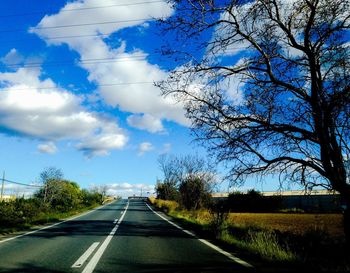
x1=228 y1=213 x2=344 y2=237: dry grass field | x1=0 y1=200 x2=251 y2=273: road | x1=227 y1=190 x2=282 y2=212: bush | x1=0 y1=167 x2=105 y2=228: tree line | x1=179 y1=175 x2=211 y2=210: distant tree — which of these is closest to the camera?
x1=0 y1=200 x2=251 y2=273: road

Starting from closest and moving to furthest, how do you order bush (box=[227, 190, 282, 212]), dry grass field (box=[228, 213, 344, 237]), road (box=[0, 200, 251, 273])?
road (box=[0, 200, 251, 273]), dry grass field (box=[228, 213, 344, 237]), bush (box=[227, 190, 282, 212])

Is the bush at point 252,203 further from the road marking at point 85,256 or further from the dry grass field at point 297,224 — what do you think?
the road marking at point 85,256

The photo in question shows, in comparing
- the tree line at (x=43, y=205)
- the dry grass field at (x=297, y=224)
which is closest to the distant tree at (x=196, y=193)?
the dry grass field at (x=297, y=224)

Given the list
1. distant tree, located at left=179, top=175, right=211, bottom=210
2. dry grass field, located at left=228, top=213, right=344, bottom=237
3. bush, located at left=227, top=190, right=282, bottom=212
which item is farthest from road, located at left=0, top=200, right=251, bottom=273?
bush, located at left=227, top=190, right=282, bottom=212

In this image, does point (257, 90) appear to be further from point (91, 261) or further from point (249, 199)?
point (249, 199)

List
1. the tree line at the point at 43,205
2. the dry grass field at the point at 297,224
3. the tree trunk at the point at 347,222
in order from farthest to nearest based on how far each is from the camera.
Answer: the tree line at the point at 43,205 → the dry grass field at the point at 297,224 → the tree trunk at the point at 347,222

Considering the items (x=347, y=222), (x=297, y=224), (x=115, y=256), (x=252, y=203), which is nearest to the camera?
(x=115, y=256)

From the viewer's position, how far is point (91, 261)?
392 inches

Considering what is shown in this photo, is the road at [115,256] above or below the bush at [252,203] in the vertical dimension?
below

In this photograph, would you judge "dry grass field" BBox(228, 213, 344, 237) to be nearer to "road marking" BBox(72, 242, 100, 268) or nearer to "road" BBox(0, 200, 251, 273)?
"road" BBox(0, 200, 251, 273)

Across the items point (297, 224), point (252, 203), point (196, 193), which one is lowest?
point (297, 224)

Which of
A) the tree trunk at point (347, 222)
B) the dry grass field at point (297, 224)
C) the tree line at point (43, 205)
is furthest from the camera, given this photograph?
the tree line at point (43, 205)

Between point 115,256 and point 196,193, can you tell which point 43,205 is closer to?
point 196,193

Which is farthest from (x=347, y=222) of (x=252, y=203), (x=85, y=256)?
(x=252, y=203)
